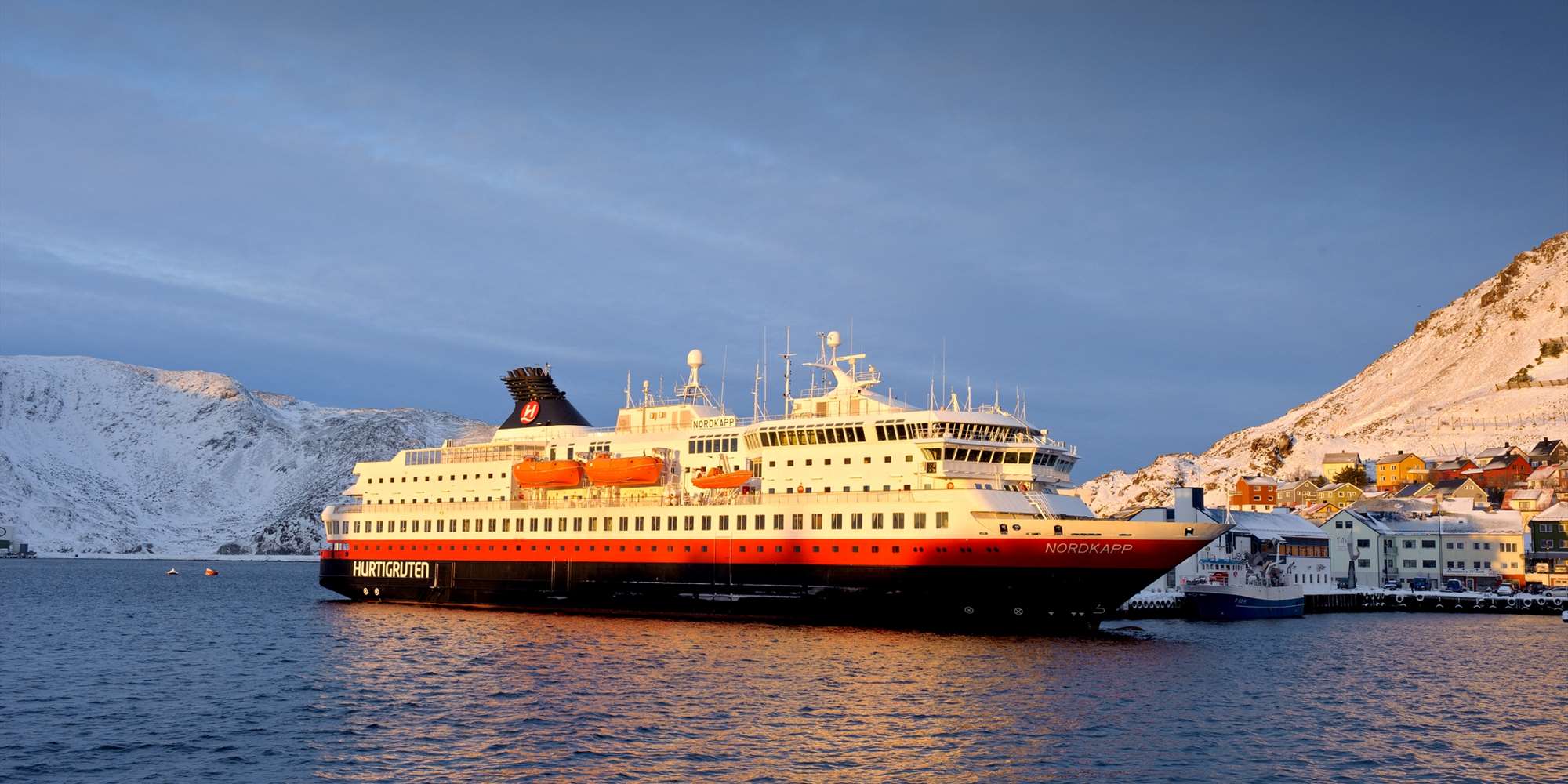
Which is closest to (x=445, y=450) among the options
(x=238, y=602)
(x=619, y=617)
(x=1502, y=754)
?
(x=619, y=617)

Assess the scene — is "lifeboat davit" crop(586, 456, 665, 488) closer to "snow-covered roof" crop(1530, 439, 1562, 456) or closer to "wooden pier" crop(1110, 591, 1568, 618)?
"wooden pier" crop(1110, 591, 1568, 618)

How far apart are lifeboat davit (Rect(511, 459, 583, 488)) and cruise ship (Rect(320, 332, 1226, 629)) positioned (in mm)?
85

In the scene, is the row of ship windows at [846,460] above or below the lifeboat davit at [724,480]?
above

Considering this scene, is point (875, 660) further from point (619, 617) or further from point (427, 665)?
point (619, 617)

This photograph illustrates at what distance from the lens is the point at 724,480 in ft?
171

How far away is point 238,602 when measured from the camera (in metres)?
74.1

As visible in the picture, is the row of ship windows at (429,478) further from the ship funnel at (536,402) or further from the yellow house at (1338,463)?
the yellow house at (1338,463)

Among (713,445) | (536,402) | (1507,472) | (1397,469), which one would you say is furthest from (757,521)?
(1397,469)

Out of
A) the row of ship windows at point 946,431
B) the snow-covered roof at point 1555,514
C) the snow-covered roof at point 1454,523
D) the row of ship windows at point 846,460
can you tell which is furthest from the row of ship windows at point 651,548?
the snow-covered roof at point 1555,514

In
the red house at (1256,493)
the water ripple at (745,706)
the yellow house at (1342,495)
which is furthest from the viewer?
the red house at (1256,493)

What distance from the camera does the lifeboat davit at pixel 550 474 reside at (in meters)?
57.3

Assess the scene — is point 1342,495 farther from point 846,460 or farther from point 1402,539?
point 846,460

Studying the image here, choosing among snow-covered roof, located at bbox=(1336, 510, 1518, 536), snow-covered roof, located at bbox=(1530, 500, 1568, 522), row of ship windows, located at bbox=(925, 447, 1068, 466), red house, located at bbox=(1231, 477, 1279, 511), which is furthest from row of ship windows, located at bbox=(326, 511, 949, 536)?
red house, located at bbox=(1231, 477, 1279, 511)

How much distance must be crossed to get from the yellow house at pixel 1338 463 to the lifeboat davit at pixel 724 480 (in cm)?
12602
